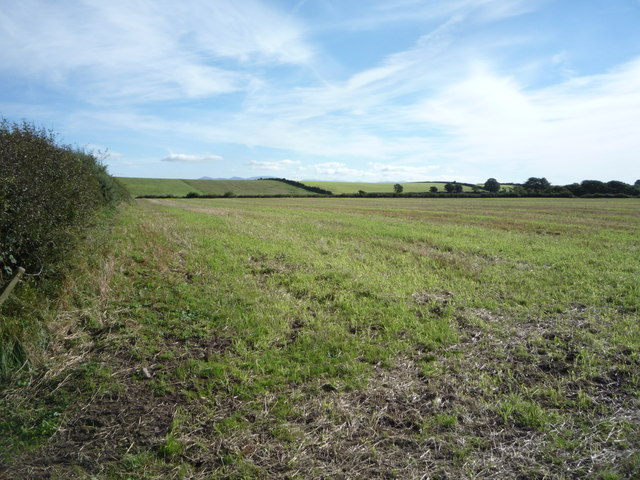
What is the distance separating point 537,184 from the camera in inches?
3912

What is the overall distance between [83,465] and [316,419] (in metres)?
2.43

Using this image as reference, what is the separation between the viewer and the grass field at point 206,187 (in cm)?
8656

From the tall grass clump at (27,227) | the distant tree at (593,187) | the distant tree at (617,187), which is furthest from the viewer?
the distant tree at (593,187)

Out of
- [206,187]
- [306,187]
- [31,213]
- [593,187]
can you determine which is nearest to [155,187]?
[206,187]

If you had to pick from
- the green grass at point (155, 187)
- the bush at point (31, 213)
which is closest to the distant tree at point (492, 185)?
the green grass at point (155, 187)

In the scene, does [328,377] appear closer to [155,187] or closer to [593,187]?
[155,187]

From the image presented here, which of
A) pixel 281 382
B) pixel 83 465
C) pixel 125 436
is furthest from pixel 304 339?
pixel 83 465

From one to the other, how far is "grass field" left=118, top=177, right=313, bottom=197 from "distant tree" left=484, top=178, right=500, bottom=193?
5077 centimetres

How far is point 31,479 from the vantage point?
11.6 ft

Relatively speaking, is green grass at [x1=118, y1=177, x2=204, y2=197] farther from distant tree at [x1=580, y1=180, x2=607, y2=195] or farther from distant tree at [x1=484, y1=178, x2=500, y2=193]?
distant tree at [x1=580, y1=180, x2=607, y2=195]

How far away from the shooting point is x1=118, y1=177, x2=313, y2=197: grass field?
86.6 meters

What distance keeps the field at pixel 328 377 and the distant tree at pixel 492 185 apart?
102 m

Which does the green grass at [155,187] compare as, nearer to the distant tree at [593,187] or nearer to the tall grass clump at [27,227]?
the tall grass clump at [27,227]

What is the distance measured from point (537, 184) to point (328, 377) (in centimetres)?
11193
